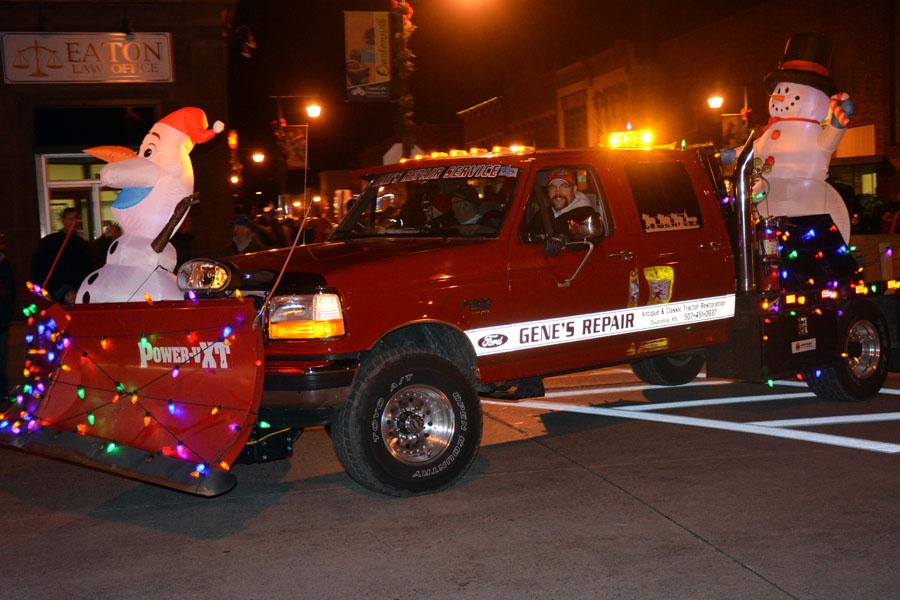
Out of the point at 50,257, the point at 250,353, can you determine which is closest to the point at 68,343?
the point at 250,353

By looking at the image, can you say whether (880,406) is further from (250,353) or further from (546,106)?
(546,106)

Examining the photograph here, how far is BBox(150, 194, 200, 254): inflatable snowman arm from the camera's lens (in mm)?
7016

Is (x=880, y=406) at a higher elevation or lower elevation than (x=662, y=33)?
lower

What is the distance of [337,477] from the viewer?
21.9 feet

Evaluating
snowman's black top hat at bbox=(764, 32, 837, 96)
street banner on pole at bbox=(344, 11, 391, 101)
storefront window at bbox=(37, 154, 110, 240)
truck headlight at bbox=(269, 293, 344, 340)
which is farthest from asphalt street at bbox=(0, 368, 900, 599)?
storefront window at bbox=(37, 154, 110, 240)

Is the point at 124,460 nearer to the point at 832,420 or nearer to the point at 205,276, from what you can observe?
the point at 205,276

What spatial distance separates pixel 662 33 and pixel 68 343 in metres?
42.0

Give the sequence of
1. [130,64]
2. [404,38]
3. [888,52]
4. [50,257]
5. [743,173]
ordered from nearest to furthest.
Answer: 1. [743,173]
2. [50,257]
3. [404,38]
4. [130,64]
5. [888,52]

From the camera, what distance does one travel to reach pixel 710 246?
7.80 metres

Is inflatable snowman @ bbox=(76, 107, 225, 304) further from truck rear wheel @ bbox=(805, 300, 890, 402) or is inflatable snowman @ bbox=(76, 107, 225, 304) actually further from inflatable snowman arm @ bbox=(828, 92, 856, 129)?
truck rear wheel @ bbox=(805, 300, 890, 402)

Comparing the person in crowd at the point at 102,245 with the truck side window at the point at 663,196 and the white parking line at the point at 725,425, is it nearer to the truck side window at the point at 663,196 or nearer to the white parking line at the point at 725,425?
the white parking line at the point at 725,425

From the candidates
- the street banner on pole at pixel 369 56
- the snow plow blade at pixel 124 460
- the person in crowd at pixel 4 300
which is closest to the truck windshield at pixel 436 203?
the snow plow blade at pixel 124 460

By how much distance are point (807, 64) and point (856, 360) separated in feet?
8.53

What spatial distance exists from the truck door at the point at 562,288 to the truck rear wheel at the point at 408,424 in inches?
18.3
